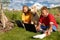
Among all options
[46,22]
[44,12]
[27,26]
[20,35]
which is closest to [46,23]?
[46,22]

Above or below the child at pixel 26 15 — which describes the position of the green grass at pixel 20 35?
below

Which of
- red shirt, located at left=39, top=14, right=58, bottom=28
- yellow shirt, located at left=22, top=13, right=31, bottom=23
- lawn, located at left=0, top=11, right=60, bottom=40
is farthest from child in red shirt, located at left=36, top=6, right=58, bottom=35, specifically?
yellow shirt, located at left=22, top=13, right=31, bottom=23

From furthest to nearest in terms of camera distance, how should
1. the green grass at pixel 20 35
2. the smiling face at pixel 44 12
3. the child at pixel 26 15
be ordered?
the child at pixel 26 15 < the smiling face at pixel 44 12 < the green grass at pixel 20 35

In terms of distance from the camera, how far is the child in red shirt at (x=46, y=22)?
3.77 m

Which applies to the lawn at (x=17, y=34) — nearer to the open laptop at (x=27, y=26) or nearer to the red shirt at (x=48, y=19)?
the open laptop at (x=27, y=26)

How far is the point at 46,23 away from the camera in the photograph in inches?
151

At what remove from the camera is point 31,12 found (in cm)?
393

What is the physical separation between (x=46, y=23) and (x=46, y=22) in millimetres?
17

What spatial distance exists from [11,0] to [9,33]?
611 millimetres

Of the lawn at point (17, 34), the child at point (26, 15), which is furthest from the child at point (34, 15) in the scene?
the lawn at point (17, 34)

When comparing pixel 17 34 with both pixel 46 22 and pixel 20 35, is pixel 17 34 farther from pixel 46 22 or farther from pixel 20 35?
pixel 46 22

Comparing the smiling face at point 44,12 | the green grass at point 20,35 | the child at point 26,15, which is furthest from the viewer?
the child at point 26,15

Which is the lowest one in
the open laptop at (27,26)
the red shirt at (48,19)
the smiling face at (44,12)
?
the open laptop at (27,26)

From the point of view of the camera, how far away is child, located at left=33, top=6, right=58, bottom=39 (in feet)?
12.4
